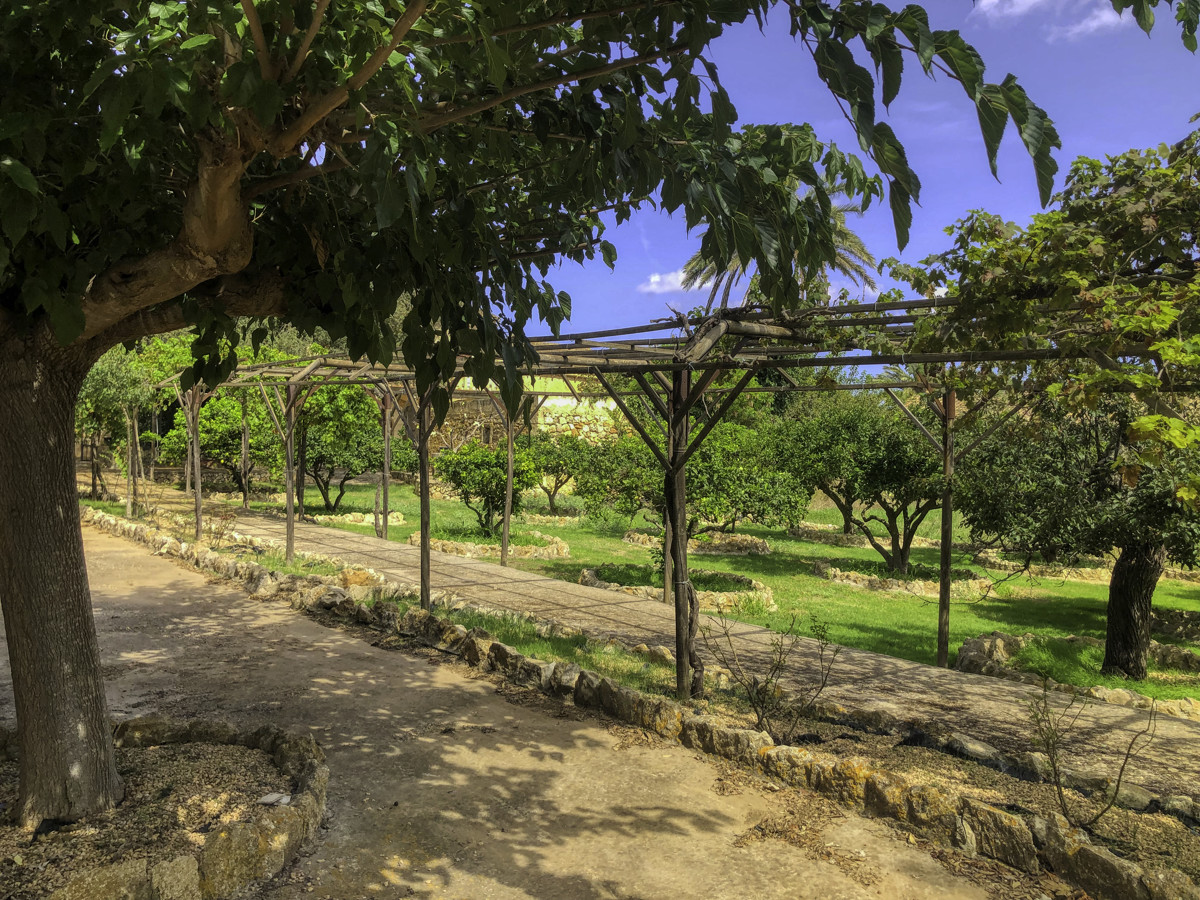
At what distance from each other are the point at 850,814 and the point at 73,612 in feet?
13.0

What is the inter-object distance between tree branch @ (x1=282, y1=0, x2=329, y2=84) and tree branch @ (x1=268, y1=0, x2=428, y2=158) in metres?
0.11

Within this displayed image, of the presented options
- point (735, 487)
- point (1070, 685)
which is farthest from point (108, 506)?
point (1070, 685)

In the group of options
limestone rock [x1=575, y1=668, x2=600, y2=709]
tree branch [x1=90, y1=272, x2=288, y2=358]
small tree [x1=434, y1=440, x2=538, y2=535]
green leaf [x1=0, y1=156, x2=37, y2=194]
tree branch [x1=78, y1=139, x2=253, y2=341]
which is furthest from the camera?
small tree [x1=434, y1=440, x2=538, y2=535]

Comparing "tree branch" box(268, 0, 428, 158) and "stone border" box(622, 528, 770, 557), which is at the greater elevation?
"tree branch" box(268, 0, 428, 158)

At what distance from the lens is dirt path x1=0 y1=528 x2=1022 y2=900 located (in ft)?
11.9

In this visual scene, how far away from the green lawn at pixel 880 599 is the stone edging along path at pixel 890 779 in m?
4.81

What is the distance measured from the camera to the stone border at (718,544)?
19875 millimetres

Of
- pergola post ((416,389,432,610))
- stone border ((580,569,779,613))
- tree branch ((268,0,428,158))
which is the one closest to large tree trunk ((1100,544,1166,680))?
stone border ((580,569,779,613))

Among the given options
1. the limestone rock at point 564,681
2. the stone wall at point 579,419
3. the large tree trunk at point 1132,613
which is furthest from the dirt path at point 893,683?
the stone wall at point 579,419

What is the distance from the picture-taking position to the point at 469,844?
12.9 ft

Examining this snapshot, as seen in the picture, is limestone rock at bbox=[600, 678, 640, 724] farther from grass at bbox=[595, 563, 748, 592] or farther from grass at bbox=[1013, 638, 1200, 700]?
grass at bbox=[595, 563, 748, 592]

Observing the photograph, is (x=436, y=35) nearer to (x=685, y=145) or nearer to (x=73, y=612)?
(x=685, y=145)

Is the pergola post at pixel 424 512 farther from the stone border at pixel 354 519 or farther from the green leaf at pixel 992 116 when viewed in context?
the stone border at pixel 354 519

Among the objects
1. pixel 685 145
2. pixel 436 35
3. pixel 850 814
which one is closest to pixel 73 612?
pixel 436 35
